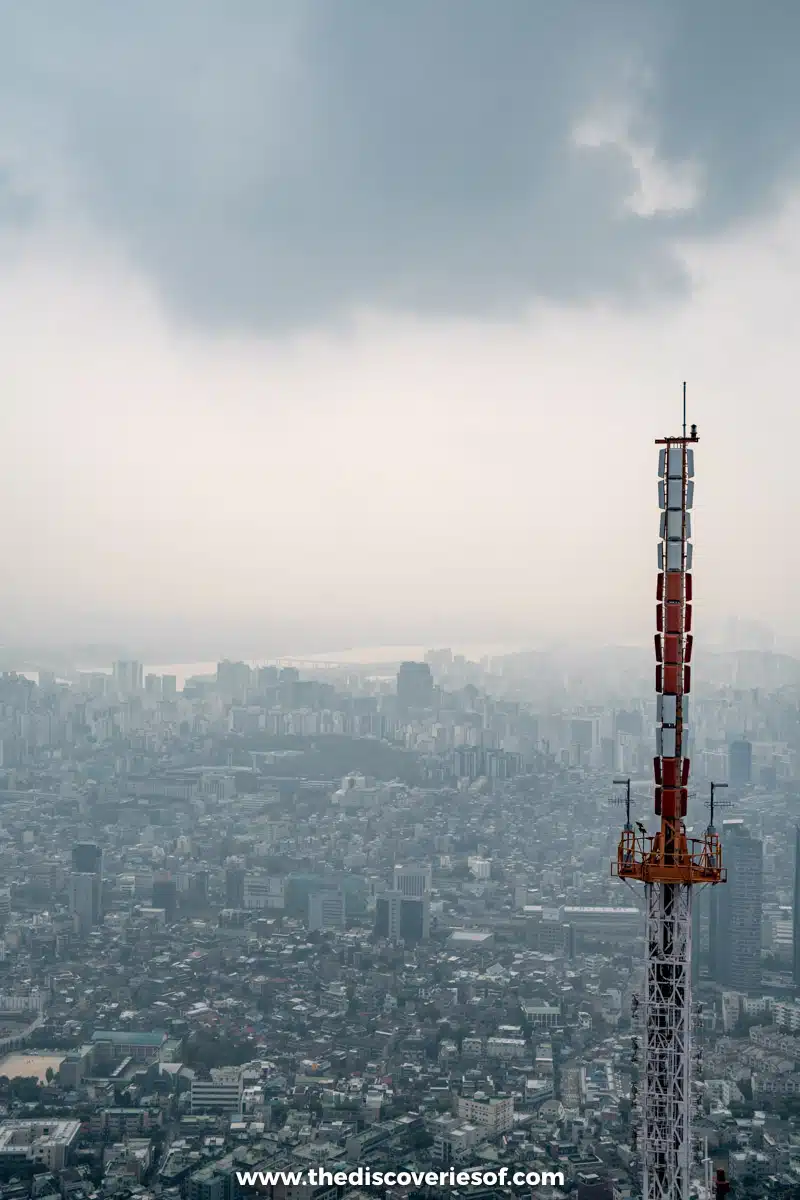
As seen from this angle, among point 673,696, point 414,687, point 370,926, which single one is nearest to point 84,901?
point 370,926

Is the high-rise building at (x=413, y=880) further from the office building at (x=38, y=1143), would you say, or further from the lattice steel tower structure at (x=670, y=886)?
the lattice steel tower structure at (x=670, y=886)

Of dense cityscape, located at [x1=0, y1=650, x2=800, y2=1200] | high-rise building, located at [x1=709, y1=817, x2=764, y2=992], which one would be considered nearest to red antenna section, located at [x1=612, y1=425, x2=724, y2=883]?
dense cityscape, located at [x1=0, y1=650, x2=800, y2=1200]

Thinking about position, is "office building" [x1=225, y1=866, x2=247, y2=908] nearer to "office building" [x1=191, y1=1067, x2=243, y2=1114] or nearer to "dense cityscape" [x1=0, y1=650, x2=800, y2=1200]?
"dense cityscape" [x1=0, y1=650, x2=800, y2=1200]

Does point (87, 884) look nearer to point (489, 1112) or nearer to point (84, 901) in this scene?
point (84, 901)

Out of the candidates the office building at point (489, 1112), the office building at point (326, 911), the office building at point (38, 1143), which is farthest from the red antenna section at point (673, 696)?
the office building at point (326, 911)

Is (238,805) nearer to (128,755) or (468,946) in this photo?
(128,755)

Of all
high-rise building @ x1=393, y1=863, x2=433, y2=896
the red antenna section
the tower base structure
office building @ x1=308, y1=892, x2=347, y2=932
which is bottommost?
office building @ x1=308, y1=892, x2=347, y2=932
